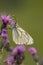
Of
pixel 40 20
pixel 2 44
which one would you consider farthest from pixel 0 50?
pixel 40 20

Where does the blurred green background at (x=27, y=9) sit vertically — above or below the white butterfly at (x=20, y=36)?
below

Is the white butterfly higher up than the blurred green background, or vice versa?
the white butterfly

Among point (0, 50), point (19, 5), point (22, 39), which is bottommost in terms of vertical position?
point (19, 5)

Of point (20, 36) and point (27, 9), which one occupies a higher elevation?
point (20, 36)

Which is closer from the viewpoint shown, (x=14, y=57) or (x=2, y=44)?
(x=14, y=57)

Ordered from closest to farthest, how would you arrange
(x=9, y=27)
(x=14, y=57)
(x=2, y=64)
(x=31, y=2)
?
1. (x=14, y=57)
2. (x=2, y=64)
3. (x=9, y=27)
4. (x=31, y=2)

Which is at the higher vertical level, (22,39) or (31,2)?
(22,39)

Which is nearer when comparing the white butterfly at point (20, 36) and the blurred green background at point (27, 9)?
the white butterfly at point (20, 36)

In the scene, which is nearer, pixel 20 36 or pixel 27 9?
pixel 20 36

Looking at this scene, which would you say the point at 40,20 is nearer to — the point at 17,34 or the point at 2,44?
the point at 17,34

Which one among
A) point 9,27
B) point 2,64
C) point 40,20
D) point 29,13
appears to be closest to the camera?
point 2,64

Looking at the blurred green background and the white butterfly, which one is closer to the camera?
the white butterfly
